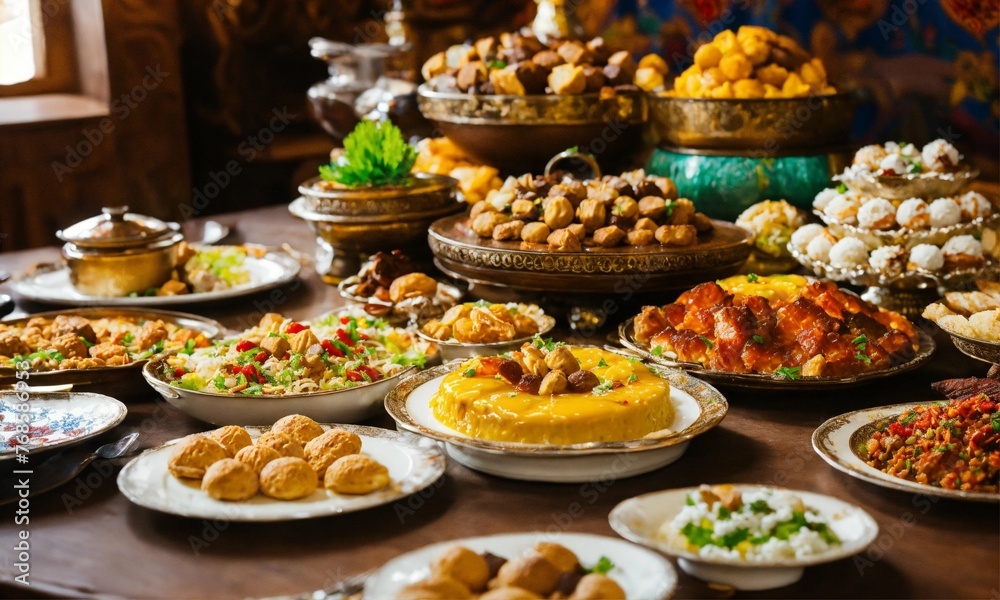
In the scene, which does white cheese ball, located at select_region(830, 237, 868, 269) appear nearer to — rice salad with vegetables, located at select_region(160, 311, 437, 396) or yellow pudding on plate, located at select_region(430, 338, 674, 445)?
yellow pudding on plate, located at select_region(430, 338, 674, 445)

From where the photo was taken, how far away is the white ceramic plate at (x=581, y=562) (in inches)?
55.6

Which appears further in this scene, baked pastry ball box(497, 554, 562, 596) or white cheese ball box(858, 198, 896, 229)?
white cheese ball box(858, 198, 896, 229)

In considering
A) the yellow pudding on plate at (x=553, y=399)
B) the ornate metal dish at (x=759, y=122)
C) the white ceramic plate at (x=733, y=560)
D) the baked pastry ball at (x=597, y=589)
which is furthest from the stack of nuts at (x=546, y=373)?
the ornate metal dish at (x=759, y=122)

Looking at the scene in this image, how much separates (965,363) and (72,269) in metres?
2.49

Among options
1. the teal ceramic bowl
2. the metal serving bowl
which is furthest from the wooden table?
the metal serving bowl

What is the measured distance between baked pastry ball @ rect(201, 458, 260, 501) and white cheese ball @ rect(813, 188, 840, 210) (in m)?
1.98

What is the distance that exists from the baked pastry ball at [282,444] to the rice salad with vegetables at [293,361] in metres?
0.28

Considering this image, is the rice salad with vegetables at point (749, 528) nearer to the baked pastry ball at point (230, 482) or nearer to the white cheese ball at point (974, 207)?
the baked pastry ball at point (230, 482)

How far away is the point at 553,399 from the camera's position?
1.99 m

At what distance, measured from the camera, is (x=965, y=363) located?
2625 mm

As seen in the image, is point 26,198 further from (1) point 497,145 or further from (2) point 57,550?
(2) point 57,550

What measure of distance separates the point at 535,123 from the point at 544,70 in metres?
0.19

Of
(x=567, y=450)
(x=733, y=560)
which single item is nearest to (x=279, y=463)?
(x=567, y=450)

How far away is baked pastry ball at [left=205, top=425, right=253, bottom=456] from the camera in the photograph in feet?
6.21
